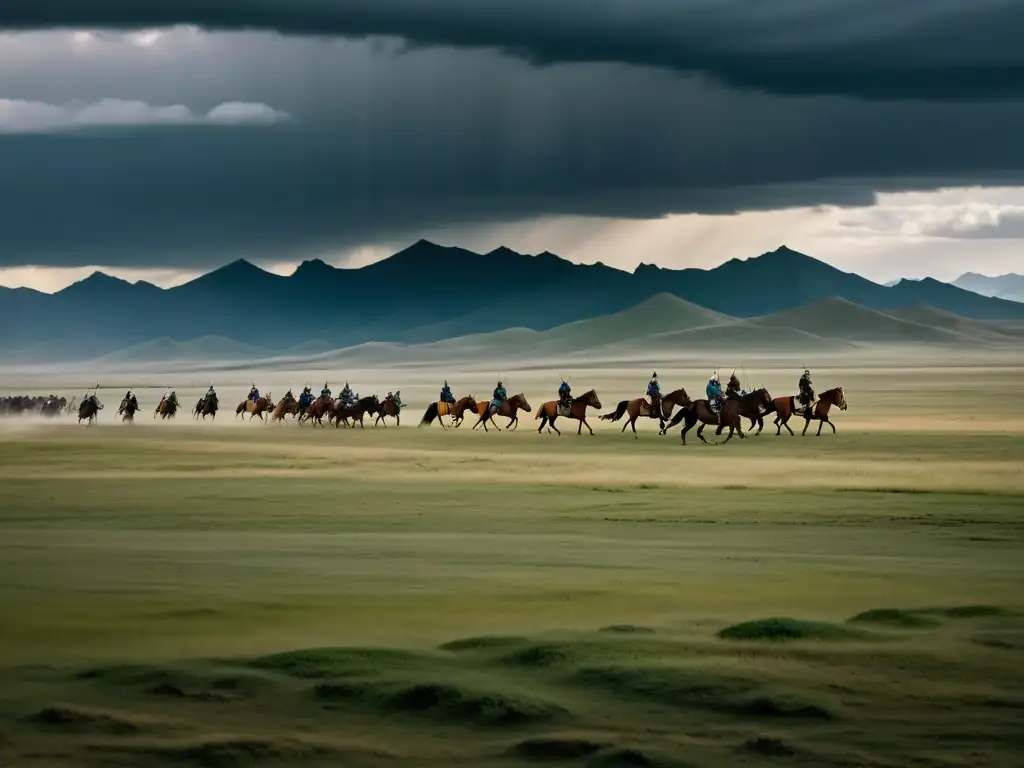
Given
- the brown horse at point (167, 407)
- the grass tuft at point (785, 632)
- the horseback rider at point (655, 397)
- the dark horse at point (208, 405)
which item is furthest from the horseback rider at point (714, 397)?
the grass tuft at point (785, 632)

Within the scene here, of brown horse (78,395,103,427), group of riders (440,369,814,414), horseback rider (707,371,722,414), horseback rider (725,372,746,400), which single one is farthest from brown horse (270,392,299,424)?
horseback rider (707,371,722,414)

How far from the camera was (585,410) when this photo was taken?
51.6m

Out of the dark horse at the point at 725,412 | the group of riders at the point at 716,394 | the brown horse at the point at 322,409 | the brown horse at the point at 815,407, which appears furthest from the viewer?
the brown horse at the point at 322,409

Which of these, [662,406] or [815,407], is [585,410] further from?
[815,407]

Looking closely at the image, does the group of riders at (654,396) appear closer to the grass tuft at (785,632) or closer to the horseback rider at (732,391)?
the horseback rider at (732,391)

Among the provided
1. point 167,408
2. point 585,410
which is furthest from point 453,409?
point 167,408

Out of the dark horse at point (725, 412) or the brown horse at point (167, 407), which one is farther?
the brown horse at point (167, 407)

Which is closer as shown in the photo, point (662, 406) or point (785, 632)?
point (785, 632)

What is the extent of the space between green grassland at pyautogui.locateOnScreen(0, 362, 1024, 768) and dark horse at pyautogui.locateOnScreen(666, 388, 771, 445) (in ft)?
33.0

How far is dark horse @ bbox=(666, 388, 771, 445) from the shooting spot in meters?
45.0

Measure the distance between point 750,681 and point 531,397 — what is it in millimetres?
79392

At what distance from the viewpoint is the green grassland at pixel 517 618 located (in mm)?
10648

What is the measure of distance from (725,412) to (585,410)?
7.47 meters

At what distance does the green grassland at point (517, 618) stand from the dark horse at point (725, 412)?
33.0 feet
